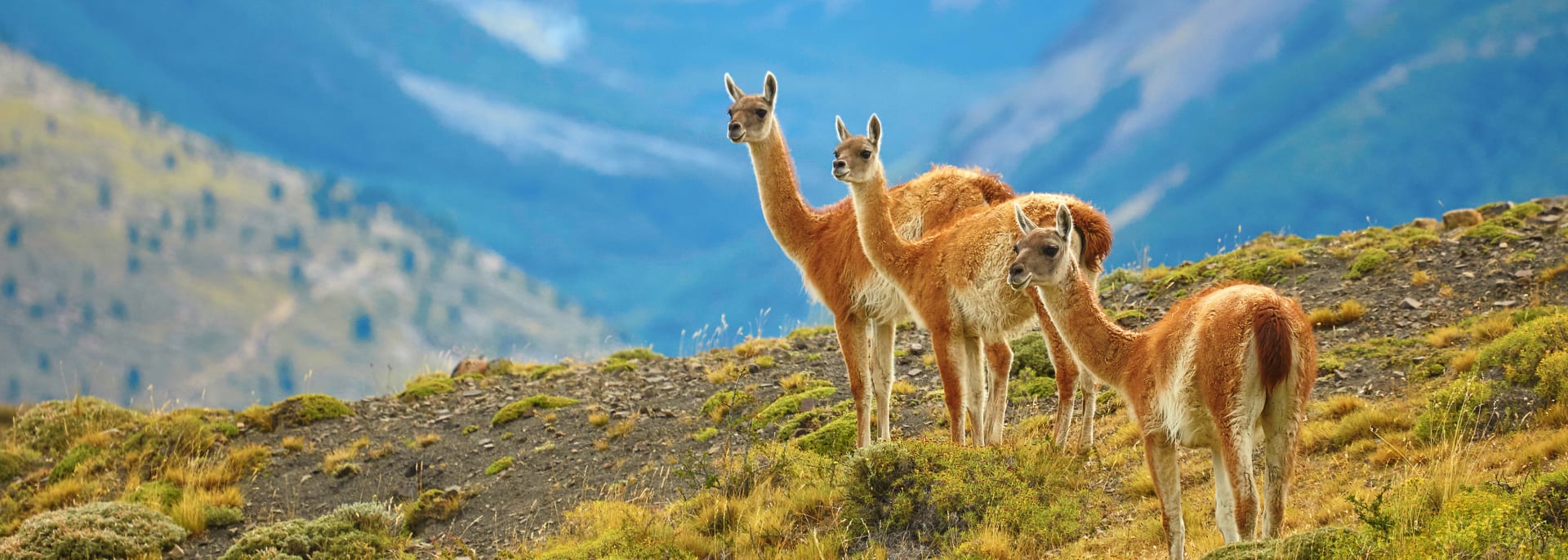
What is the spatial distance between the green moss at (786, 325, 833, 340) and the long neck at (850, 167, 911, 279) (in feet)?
25.2

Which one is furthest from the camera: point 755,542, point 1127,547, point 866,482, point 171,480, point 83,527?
point 171,480

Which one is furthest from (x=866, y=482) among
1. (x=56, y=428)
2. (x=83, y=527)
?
(x=56, y=428)

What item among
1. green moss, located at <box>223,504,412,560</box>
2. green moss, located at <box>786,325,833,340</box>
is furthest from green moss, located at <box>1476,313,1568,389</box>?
green moss, located at <box>223,504,412,560</box>

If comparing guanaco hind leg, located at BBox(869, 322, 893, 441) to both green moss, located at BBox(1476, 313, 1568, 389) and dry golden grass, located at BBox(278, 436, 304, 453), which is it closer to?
green moss, located at BBox(1476, 313, 1568, 389)

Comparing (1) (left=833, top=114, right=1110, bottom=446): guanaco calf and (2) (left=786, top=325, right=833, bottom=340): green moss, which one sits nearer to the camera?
(1) (left=833, top=114, right=1110, bottom=446): guanaco calf

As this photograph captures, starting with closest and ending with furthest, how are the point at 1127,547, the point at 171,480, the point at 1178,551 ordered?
1. the point at 1178,551
2. the point at 1127,547
3. the point at 171,480

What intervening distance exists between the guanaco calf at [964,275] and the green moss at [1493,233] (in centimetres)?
822

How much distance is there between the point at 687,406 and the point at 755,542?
6174mm

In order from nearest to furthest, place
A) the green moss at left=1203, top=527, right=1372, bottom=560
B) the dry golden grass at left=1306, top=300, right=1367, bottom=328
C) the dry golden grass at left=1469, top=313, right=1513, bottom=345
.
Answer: the green moss at left=1203, top=527, right=1372, bottom=560
the dry golden grass at left=1469, top=313, right=1513, bottom=345
the dry golden grass at left=1306, top=300, right=1367, bottom=328

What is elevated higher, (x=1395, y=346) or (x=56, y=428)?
(x=56, y=428)

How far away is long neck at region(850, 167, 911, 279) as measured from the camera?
8.86m

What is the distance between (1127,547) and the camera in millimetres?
6664

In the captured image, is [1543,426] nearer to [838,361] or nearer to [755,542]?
[755,542]

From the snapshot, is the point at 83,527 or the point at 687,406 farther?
the point at 687,406
